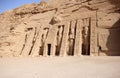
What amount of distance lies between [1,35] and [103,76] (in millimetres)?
17481

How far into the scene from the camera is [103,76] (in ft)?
16.4

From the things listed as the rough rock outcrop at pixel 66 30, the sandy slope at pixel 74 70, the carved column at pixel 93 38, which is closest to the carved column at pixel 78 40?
the rough rock outcrop at pixel 66 30

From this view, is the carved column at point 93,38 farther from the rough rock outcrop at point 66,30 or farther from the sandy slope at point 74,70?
the sandy slope at point 74,70

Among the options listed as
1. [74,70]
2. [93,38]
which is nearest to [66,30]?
[93,38]

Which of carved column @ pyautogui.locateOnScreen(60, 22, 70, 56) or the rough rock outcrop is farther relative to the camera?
carved column @ pyautogui.locateOnScreen(60, 22, 70, 56)

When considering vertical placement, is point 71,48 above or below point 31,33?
below

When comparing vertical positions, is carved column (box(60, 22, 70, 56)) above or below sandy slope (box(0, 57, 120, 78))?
above

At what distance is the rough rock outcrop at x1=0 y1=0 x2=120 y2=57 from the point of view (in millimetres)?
14461

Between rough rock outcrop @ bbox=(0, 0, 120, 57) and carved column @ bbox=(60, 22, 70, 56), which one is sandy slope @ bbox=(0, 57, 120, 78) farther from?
carved column @ bbox=(60, 22, 70, 56)

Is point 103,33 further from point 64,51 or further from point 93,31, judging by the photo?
point 64,51

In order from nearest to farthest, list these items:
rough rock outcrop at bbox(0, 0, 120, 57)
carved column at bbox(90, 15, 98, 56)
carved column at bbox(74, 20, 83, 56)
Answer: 1. carved column at bbox(90, 15, 98, 56)
2. rough rock outcrop at bbox(0, 0, 120, 57)
3. carved column at bbox(74, 20, 83, 56)

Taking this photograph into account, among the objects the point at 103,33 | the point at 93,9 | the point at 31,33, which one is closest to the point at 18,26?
the point at 31,33

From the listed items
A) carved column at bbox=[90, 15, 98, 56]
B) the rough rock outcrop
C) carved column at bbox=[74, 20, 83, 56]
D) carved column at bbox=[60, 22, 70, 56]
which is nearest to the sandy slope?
carved column at bbox=[90, 15, 98, 56]

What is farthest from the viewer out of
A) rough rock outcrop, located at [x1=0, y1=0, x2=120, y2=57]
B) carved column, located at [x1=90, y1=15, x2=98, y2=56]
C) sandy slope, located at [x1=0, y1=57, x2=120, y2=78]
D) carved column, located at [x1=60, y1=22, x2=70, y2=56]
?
carved column, located at [x1=60, y1=22, x2=70, y2=56]
